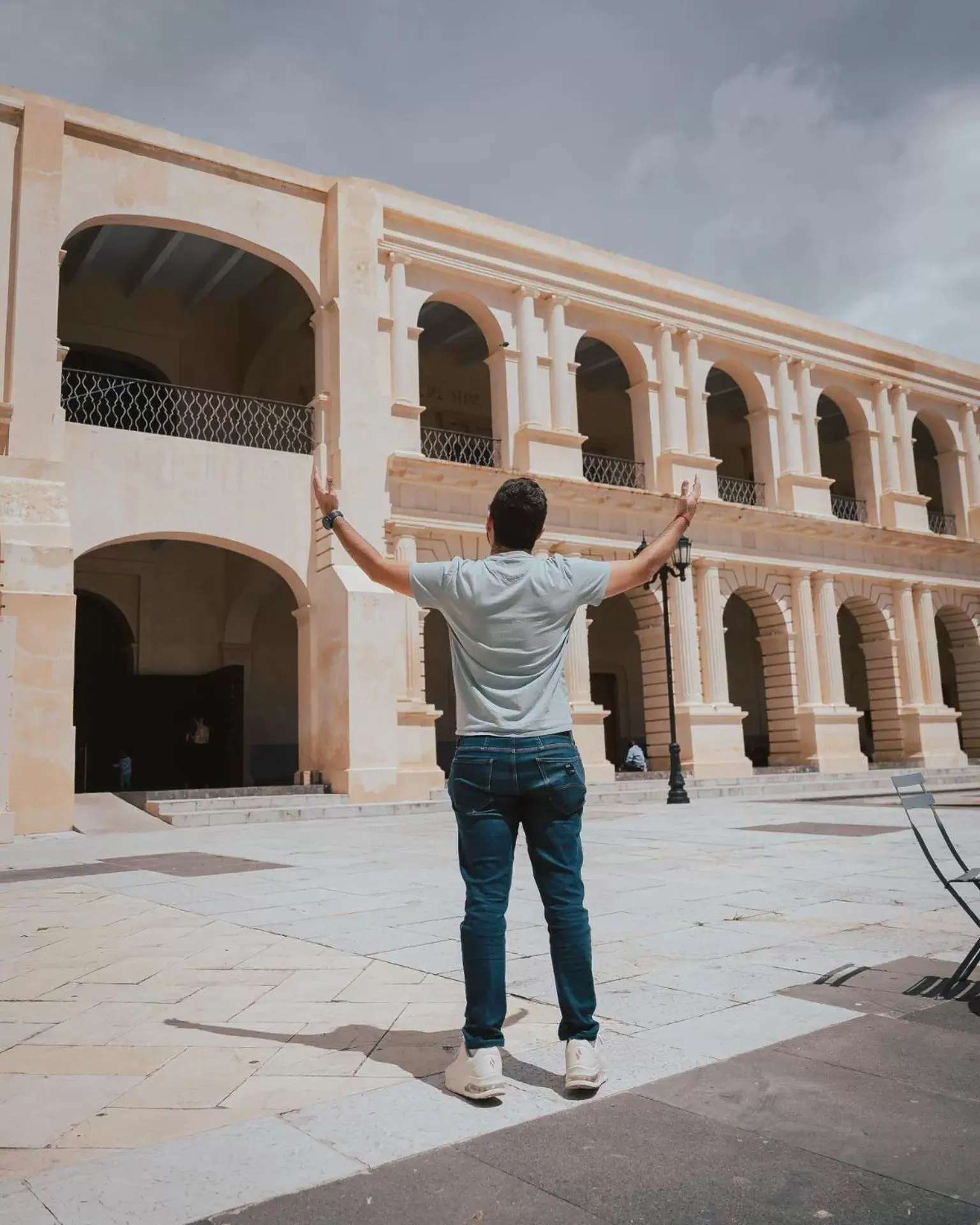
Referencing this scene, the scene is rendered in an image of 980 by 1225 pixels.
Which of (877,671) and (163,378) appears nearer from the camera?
(163,378)

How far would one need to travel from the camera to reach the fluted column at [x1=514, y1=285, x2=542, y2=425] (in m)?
20.5

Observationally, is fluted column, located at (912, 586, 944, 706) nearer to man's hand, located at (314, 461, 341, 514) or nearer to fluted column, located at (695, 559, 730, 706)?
fluted column, located at (695, 559, 730, 706)

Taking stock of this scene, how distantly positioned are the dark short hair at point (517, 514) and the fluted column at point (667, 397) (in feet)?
64.2

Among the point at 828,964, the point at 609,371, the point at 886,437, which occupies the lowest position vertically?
the point at 828,964

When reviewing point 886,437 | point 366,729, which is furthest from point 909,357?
point 366,729

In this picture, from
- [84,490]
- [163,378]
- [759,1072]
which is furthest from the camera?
[163,378]

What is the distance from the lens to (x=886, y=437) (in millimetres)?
25812

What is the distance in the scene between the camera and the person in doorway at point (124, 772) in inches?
755

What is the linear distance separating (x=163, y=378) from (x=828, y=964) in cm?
1982

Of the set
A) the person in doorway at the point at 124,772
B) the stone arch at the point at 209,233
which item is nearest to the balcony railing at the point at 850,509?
the stone arch at the point at 209,233

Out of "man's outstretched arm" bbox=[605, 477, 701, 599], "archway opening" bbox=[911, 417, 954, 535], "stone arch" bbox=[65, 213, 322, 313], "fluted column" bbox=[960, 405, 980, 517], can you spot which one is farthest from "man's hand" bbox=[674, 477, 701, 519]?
"archway opening" bbox=[911, 417, 954, 535]

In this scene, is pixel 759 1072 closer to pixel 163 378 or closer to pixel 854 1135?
pixel 854 1135

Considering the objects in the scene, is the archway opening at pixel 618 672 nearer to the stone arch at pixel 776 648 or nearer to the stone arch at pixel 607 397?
the stone arch at pixel 607 397

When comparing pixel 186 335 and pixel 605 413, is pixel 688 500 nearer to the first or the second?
pixel 186 335
